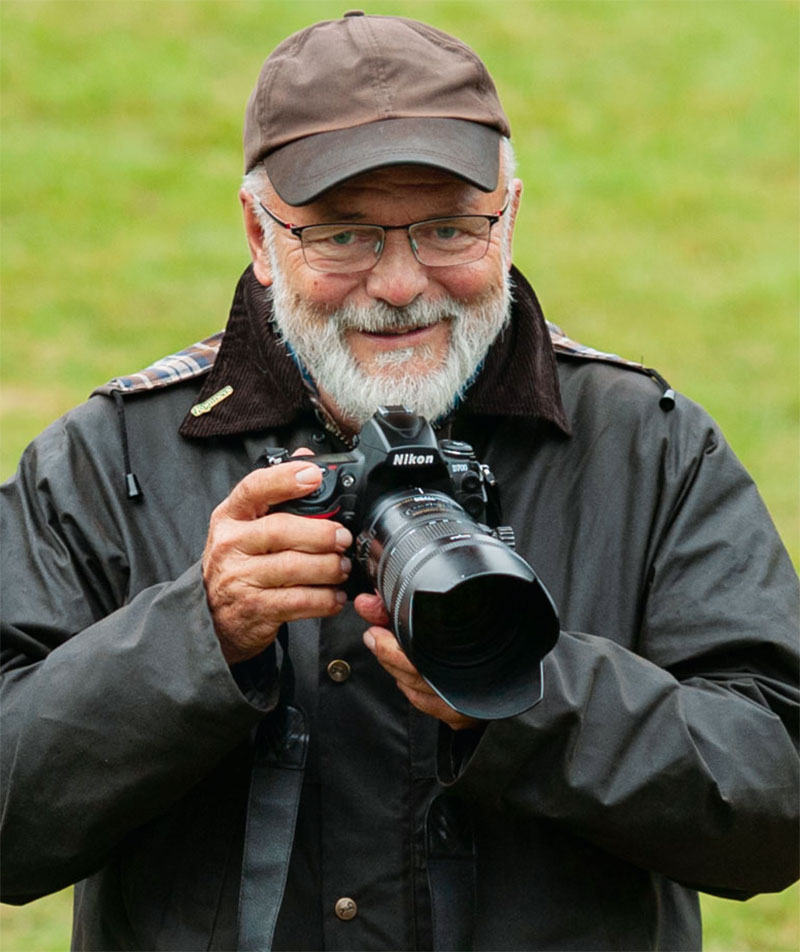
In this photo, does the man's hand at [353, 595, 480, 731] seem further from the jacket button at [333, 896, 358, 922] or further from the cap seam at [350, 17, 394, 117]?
the cap seam at [350, 17, 394, 117]

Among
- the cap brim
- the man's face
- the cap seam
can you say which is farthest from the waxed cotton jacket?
the cap seam

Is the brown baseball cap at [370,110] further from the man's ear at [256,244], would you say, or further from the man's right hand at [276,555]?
the man's right hand at [276,555]

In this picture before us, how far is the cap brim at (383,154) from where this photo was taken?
95.7 inches

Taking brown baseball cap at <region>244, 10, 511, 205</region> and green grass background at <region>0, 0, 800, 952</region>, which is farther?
green grass background at <region>0, 0, 800, 952</region>

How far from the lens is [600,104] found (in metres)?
9.73

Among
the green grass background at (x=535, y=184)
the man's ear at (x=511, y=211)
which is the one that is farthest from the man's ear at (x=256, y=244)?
the green grass background at (x=535, y=184)

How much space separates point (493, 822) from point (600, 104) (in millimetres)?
7863

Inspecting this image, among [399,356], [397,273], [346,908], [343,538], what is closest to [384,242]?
[397,273]

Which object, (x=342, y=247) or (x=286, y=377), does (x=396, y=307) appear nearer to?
(x=342, y=247)

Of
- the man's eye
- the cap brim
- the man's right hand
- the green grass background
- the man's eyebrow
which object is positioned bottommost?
the green grass background

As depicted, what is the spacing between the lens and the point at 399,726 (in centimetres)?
245

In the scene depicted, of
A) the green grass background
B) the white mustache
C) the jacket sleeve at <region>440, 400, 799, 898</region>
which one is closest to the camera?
the jacket sleeve at <region>440, 400, 799, 898</region>

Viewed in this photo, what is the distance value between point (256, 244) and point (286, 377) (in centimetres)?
25

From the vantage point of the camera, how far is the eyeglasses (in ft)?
8.16
